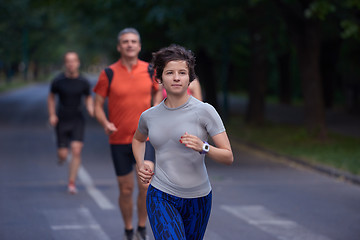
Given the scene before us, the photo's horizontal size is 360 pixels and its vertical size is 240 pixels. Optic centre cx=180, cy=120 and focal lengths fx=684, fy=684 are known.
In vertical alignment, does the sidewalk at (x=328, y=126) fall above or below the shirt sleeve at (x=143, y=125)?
below

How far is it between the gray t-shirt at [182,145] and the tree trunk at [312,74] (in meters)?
12.8

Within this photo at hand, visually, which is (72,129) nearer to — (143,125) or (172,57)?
(143,125)

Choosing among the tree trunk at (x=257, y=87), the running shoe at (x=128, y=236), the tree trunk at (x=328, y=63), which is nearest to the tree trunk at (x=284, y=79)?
the tree trunk at (x=328, y=63)

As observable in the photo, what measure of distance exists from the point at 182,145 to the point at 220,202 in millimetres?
5219

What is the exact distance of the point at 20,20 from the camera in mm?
46312

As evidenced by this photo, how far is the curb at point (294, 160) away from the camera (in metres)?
11.5

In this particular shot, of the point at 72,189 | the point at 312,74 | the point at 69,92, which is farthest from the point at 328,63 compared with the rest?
the point at 72,189

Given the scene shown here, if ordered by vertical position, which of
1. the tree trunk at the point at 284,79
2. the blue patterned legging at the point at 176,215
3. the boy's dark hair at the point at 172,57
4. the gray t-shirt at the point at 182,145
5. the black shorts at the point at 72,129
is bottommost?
the tree trunk at the point at 284,79

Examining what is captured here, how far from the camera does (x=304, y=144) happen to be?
16188 millimetres

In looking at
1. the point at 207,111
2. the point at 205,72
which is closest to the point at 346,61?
the point at 205,72

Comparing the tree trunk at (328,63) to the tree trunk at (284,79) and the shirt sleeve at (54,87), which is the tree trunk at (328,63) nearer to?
the tree trunk at (284,79)

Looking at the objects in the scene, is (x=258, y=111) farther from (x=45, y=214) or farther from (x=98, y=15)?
(x=45, y=214)

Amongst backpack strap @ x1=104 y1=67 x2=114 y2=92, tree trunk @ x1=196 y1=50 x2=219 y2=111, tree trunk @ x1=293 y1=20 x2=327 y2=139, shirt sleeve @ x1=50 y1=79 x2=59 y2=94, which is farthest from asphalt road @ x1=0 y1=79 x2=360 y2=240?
tree trunk @ x1=196 y1=50 x2=219 y2=111

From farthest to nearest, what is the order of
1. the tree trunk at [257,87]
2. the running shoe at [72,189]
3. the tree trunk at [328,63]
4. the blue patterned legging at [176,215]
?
the tree trunk at [328,63] → the tree trunk at [257,87] → the running shoe at [72,189] → the blue patterned legging at [176,215]
